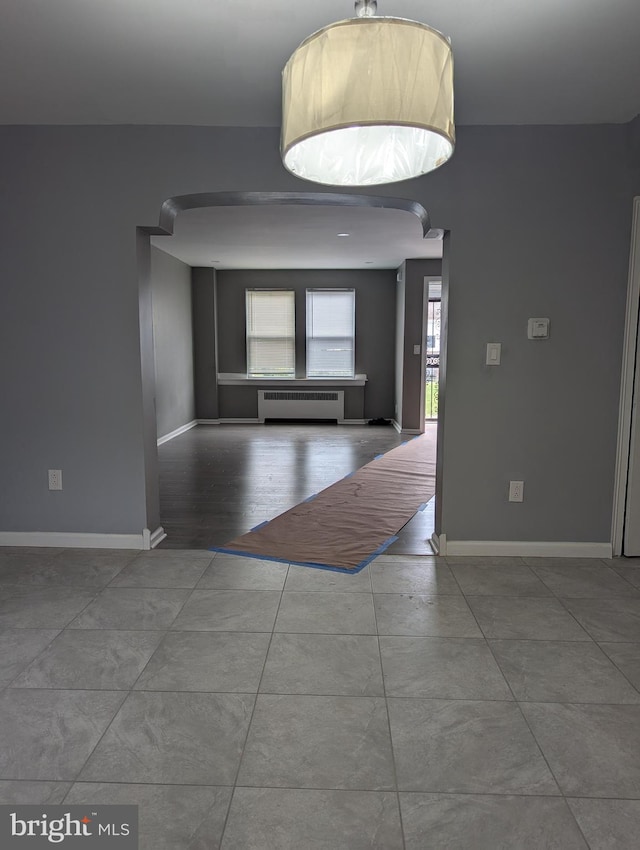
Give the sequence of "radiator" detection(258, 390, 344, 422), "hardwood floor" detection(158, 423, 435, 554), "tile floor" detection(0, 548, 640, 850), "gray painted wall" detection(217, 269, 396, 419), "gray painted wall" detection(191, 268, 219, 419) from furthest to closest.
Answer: "radiator" detection(258, 390, 344, 422), "gray painted wall" detection(217, 269, 396, 419), "gray painted wall" detection(191, 268, 219, 419), "hardwood floor" detection(158, 423, 435, 554), "tile floor" detection(0, 548, 640, 850)

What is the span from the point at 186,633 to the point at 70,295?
6.75ft

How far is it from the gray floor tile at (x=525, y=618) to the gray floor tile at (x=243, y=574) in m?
1.02

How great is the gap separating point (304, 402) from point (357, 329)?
57.0 inches

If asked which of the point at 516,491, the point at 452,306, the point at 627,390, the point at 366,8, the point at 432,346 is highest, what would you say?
the point at 366,8

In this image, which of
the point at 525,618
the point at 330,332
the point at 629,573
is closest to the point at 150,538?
the point at 525,618

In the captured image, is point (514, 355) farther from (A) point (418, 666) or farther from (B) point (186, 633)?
(B) point (186, 633)

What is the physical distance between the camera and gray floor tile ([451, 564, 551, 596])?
9.03 ft

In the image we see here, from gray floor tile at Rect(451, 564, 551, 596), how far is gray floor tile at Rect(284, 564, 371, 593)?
1.68ft

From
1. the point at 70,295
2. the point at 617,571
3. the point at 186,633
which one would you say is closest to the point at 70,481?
the point at 70,295

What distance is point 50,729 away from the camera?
1731 millimetres

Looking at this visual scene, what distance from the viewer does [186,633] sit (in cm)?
233

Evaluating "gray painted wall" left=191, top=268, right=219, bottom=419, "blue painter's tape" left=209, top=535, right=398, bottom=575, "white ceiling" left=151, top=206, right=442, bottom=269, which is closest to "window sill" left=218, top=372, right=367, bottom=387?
"gray painted wall" left=191, top=268, right=219, bottom=419

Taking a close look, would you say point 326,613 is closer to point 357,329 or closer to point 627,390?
point 627,390

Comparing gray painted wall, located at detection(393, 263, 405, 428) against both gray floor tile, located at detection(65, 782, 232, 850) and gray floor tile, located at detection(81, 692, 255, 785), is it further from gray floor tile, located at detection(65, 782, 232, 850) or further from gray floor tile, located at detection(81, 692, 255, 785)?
gray floor tile, located at detection(65, 782, 232, 850)
